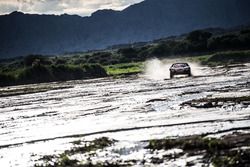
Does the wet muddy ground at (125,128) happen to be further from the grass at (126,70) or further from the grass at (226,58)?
the grass at (226,58)

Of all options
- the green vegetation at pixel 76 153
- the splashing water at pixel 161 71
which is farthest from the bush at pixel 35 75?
the green vegetation at pixel 76 153

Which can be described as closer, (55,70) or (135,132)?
(135,132)

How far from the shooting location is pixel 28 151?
61.5ft

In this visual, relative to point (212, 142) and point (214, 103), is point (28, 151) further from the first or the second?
point (214, 103)

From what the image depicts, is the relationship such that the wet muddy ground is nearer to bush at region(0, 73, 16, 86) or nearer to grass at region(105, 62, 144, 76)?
bush at region(0, 73, 16, 86)

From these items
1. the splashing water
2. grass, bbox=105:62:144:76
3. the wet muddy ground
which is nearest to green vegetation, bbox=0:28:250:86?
grass, bbox=105:62:144:76

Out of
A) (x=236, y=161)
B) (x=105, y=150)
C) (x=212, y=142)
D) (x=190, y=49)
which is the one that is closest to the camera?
(x=236, y=161)

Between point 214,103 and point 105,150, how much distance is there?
13377mm

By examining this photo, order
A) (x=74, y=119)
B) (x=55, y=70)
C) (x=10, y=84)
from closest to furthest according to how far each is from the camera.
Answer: (x=74, y=119) → (x=10, y=84) → (x=55, y=70)

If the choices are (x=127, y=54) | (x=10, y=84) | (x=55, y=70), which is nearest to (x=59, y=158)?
(x=10, y=84)

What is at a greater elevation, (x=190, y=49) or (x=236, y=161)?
(x=190, y=49)

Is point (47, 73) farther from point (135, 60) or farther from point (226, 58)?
point (135, 60)

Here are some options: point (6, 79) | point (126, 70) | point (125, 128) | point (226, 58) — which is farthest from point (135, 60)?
point (125, 128)

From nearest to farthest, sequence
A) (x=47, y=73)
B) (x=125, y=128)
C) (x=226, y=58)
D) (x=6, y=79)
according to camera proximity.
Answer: (x=125, y=128)
(x=6, y=79)
(x=47, y=73)
(x=226, y=58)
